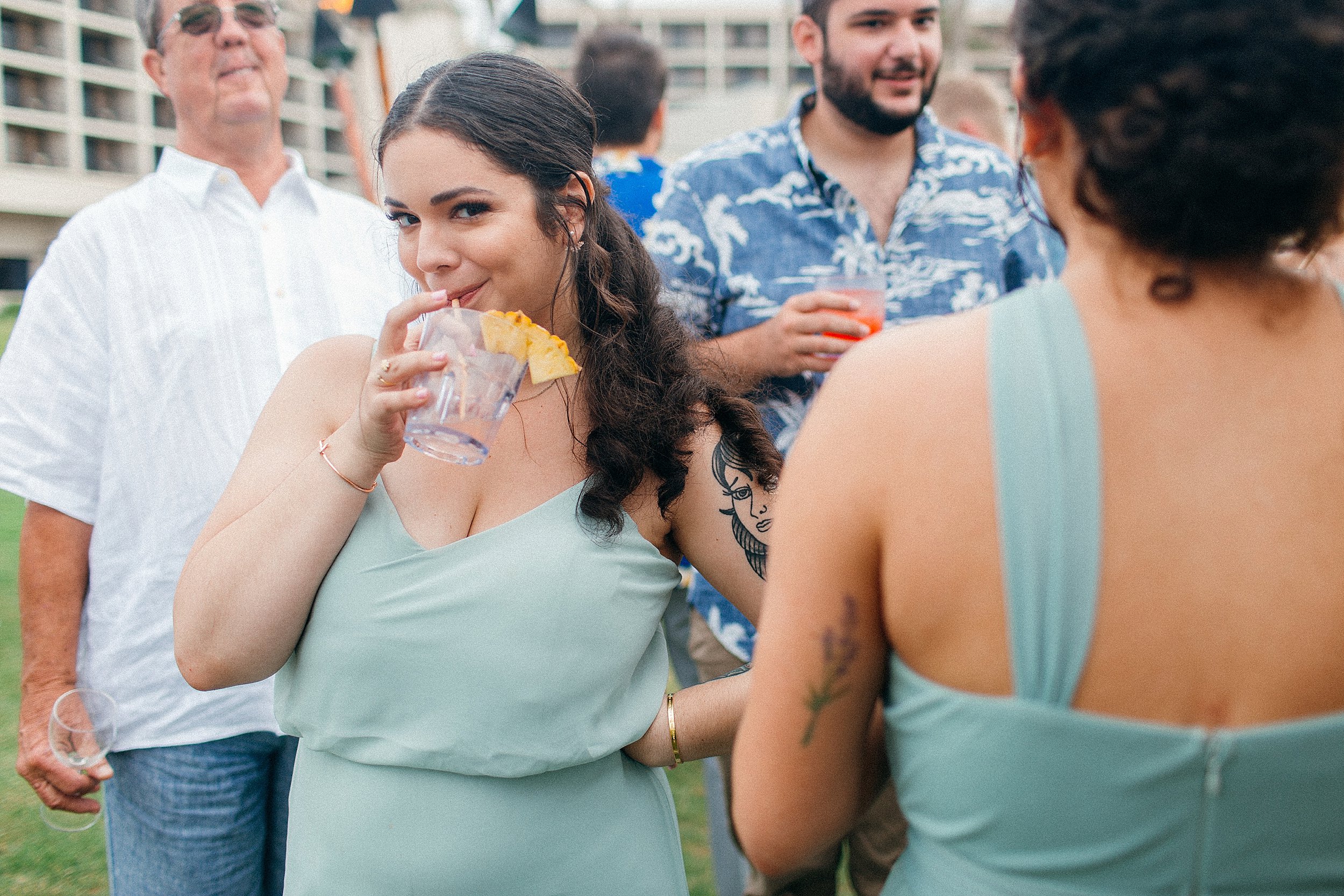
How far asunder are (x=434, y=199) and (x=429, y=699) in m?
0.84

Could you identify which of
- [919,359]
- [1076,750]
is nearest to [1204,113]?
[919,359]

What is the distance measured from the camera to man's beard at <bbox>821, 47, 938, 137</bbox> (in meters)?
2.76

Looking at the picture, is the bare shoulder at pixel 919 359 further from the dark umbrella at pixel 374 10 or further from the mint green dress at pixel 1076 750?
the dark umbrella at pixel 374 10

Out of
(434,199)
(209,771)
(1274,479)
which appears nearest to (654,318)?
(434,199)

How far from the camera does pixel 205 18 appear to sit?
250 centimetres

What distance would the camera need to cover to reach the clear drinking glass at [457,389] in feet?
4.96

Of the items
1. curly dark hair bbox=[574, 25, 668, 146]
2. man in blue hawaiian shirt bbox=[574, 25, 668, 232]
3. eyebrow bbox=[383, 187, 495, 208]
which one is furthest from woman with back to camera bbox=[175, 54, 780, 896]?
curly dark hair bbox=[574, 25, 668, 146]

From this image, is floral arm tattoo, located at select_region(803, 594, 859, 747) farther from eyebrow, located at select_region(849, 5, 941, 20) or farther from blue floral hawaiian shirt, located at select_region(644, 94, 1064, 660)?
eyebrow, located at select_region(849, 5, 941, 20)

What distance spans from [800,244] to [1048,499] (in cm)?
191

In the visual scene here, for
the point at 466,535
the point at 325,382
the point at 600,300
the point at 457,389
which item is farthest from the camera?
the point at 600,300

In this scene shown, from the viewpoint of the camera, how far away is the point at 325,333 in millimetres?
2514

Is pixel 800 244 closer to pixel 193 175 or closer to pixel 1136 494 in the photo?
pixel 193 175

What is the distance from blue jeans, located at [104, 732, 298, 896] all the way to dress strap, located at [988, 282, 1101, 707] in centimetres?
184

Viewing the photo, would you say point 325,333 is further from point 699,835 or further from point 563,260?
point 699,835
